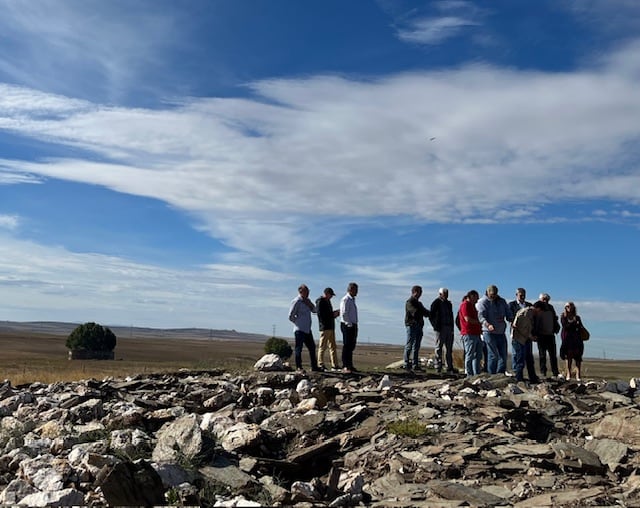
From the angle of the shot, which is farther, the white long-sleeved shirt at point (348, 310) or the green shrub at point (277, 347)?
the green shrub at point (277, 347)

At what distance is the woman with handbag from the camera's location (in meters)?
17.1

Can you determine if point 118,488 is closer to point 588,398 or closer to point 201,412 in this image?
point 201,412

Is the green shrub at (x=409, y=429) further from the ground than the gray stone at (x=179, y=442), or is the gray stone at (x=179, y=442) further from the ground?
the green shrub at (x=409, y=429)

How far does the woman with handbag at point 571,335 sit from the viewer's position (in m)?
17.1

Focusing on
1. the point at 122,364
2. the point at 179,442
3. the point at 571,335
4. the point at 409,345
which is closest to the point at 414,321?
the point at 409,345

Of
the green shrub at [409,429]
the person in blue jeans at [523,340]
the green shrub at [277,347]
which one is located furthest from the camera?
the green shrub at [277,347]

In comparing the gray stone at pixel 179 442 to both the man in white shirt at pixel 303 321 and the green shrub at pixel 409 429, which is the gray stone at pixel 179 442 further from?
the man in white shirt at pixel 303 321

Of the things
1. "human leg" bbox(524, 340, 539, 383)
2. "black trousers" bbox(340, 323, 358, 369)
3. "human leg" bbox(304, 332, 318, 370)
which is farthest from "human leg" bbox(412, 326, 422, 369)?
"human leg" bbox(524, 340, 539, 383)

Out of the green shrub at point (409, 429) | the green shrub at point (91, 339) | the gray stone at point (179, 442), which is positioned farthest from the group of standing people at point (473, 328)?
the green shrub at point (91, 339)

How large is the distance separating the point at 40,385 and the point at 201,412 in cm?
807

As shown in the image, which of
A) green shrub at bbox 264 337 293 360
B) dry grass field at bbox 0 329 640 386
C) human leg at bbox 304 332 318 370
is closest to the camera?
human leg at bbox 304 332 318 370

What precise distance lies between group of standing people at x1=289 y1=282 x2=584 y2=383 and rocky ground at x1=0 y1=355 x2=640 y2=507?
1.87m

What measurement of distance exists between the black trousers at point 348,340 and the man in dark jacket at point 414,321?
1460mm

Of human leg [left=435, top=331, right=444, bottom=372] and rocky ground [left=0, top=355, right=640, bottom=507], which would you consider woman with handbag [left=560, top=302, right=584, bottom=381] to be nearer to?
→ human leg [left=435, top=331, right=444, bottom=372]
